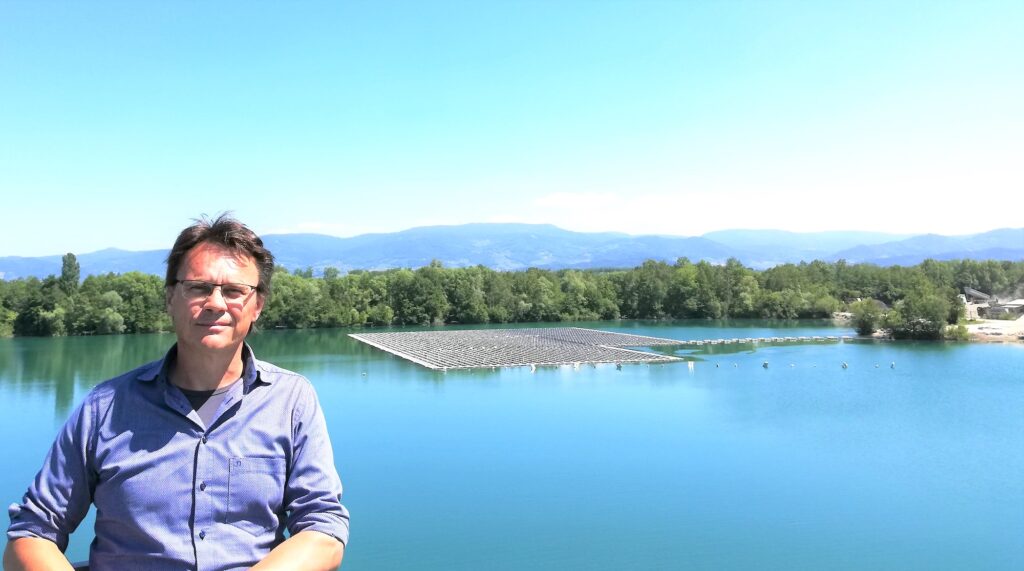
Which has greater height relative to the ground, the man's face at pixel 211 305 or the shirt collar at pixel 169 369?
the man's face at pixel 211 305

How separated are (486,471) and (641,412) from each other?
6.38m

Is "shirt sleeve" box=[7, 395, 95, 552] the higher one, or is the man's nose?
the man's nose

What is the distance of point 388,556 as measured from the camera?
8.00m

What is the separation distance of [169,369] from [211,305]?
0.19m

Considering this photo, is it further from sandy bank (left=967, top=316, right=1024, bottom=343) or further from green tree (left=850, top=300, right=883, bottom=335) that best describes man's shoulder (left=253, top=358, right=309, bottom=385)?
green tree (left=850, top=300, right=883, bottom=335)

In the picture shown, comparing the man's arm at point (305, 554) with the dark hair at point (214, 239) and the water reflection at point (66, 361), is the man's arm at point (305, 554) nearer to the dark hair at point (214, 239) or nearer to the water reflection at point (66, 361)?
the dark hair at point (214, 239)

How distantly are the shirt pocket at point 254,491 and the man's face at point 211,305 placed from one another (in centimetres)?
24

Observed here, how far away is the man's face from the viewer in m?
1.36

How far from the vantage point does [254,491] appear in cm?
134

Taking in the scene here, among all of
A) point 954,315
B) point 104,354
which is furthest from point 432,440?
point 954,315

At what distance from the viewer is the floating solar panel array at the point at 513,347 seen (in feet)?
88.6

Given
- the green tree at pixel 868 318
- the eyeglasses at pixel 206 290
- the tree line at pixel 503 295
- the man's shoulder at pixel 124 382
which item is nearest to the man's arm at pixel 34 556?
the man's shoulder at pixel 124 382

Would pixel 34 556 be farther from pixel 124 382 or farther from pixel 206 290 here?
pixel 206 290

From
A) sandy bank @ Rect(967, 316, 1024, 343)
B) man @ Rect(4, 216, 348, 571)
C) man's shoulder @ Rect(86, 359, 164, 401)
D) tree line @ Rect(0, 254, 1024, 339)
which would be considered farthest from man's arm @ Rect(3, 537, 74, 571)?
tree line @ Rect(0, 254, 1024, 339)
